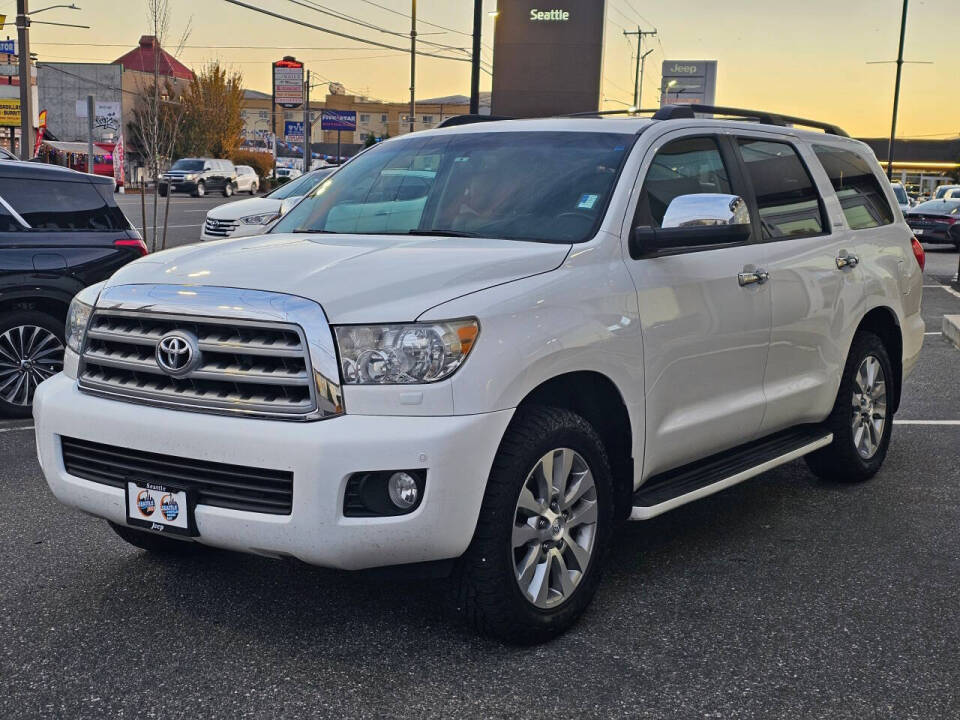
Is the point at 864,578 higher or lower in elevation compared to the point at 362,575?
lower

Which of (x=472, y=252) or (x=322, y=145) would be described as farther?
(x=322, y=145)

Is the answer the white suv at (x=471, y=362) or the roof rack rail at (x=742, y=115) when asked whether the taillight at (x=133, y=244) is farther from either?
the roof rack rail at (x=742, y=115)

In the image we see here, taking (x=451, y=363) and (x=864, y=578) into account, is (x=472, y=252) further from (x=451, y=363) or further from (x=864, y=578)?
(x=864, y=578)

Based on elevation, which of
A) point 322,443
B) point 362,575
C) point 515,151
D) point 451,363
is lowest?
point 362,575

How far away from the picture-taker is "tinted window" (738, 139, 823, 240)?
5.46 metres

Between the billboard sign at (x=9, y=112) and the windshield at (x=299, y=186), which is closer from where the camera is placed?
the windshield at (x=299, y=186)

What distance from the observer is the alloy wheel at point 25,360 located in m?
7.81

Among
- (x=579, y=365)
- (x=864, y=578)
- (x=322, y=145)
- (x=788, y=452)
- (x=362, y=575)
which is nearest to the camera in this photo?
(x=362, y=575)

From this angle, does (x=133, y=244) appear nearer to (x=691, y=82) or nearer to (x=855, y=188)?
(x=855, y=188)

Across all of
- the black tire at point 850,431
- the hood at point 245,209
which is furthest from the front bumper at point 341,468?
the hood at point 245,209

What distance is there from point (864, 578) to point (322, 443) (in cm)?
255

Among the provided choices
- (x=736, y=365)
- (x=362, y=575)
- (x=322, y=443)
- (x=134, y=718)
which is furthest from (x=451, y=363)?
(x=736, y=365)

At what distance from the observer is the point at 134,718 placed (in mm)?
3461

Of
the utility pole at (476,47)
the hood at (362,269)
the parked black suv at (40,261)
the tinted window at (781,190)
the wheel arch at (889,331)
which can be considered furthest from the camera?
the utility pole at (476,47)
